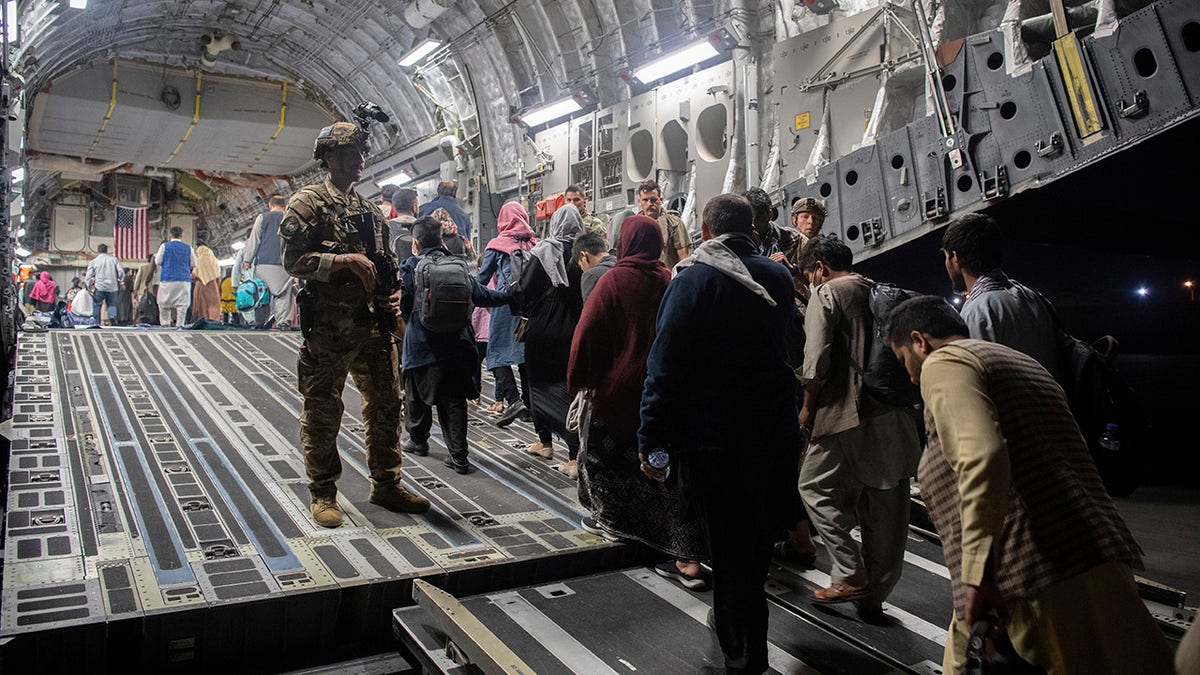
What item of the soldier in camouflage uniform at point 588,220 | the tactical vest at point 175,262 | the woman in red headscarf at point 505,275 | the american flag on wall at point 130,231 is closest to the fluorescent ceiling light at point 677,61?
the soldier in camouflage uniform at point 588,220

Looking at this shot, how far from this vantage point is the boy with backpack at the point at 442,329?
4.90m

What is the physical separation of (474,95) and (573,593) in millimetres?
12984

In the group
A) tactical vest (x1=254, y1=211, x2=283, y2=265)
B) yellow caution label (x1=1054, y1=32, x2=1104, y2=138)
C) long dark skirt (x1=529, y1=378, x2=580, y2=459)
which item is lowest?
long dark skirt (x1=529, y1=378, x2=580, y2=459)

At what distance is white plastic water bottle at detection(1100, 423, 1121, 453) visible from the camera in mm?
2653

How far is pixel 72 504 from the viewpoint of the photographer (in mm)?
3930

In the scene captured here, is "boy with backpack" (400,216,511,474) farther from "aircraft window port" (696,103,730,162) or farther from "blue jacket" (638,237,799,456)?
"aircraft window port" (696,103,730,162)

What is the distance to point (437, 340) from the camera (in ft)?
16.6

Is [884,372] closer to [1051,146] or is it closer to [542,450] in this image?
[542,450]

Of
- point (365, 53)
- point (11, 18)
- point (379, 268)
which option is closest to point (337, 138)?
point (379, 268)

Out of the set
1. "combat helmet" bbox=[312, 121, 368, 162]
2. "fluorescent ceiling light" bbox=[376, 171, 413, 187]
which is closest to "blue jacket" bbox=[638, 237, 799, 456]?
"combat helmet" bbox=[312, 121, 368, 162]

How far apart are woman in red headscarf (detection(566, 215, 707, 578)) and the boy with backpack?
152 cm

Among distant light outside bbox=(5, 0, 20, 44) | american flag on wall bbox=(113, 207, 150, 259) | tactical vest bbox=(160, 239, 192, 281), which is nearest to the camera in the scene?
distant light outside bbox=(5, 0, 20, 44)

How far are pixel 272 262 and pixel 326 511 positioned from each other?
25.9 feet

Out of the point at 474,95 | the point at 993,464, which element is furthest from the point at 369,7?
the point at 993,464
